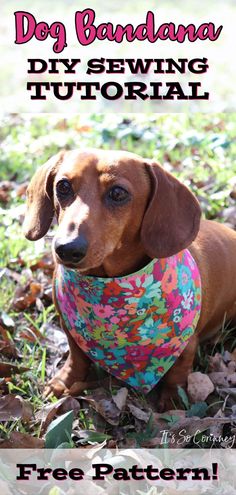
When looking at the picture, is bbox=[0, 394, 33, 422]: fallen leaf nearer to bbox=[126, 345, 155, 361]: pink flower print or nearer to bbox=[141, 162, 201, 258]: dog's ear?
bbox=[126, 345, 155, 361]: pink flower print

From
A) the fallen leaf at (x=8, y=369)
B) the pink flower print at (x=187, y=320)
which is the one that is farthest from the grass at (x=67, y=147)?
the pink flower print at (x=187, y=320)

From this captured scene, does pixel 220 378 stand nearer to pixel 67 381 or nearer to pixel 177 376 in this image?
pixel 177 376

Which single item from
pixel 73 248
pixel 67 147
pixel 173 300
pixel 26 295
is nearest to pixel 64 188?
pixel 73 248

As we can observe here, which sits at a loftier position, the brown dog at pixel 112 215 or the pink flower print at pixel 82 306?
the brown dog at pixel 112 215

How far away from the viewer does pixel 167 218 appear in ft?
8.14

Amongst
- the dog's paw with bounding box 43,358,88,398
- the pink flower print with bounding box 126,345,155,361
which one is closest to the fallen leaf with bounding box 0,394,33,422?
the dog's paw with bounding box 43,358,88,398

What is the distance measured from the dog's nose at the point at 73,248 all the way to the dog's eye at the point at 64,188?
228mm

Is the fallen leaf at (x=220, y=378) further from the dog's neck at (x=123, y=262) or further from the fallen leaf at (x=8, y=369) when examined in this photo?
the fallen leaf at (x=8, y=369)

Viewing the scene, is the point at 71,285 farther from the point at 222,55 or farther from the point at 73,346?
the point at 222,55

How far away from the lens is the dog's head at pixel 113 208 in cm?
228

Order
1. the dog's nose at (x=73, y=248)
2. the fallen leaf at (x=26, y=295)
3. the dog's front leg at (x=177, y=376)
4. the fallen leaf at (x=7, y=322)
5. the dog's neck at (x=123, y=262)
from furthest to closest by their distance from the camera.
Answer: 1. the fallen leaf at (x=26, y=295)
2. the fallen leaf at (x=7, y=322)
3. the dog's front leg at (x=177, y=376)
4. the dog's neck at (x=123, y=262)
5. the dog's nose at (x=73, y=248)

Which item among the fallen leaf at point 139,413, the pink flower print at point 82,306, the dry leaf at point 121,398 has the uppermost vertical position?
the pink flower print at point 82,306

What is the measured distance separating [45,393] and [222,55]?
16.1 feet

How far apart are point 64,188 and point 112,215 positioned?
0.20m
